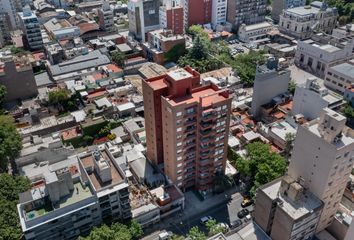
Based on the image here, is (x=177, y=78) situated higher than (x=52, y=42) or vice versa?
(x=177, y=78)

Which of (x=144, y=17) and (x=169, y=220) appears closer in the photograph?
(x=169, y=220)

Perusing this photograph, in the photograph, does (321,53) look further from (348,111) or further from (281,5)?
(281,5)

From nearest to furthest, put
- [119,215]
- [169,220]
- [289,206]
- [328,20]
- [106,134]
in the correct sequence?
[289,206], [119,215], [169,220], [106,134], [328,20]

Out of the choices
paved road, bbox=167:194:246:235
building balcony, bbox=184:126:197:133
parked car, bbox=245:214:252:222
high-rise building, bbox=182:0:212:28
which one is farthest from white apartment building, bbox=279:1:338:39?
parked car, bbox=245:214:252:222

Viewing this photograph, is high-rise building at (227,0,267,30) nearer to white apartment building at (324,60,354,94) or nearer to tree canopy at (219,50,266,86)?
tree canopy at (219,50,266,86)

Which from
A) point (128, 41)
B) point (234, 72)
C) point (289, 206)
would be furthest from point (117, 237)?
point (128, 41)

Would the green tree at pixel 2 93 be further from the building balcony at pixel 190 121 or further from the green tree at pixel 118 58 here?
the building balcony at pixel 190 121

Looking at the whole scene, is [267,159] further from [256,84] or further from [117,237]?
[117,237]
